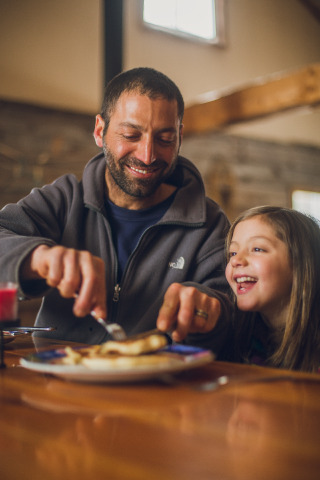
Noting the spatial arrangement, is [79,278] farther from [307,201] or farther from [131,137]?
[307,201]

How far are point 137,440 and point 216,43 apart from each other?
652 centimetres

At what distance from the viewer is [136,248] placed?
171 cm

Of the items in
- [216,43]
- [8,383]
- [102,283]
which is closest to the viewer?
[8,383]

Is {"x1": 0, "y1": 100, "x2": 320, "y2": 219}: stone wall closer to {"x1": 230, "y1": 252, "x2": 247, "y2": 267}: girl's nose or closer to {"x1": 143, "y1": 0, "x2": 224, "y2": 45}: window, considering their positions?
{"x1": 143, "y1": 0, "x2": 224, "y2": 45}: window

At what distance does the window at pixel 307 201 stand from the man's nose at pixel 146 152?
18.8ft

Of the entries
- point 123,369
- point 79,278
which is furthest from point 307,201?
point 123,369

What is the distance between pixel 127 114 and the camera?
1.71 m

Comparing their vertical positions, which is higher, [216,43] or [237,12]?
[237,12]

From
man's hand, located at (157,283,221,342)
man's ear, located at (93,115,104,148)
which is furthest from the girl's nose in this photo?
man's ear, located at (93,115,104,148)

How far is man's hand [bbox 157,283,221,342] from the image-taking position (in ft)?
3.46

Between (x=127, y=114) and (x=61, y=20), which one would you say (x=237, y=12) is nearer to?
(x=61, y=20)

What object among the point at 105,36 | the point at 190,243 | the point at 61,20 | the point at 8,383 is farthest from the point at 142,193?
the point at 61,20

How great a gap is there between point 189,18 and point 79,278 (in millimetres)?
5930

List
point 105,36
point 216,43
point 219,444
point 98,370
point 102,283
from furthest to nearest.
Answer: point 216,43, point 105,36, point 102,283, point 98,370, point 219,444
